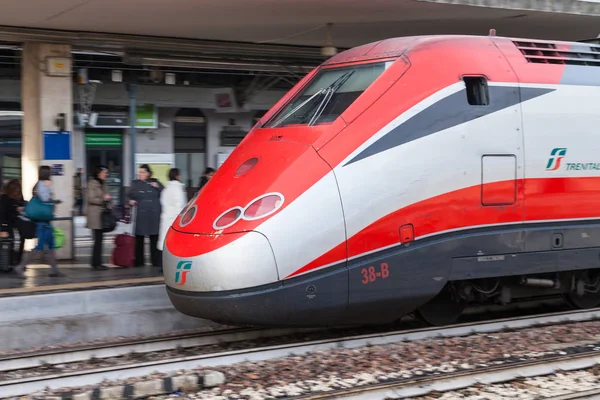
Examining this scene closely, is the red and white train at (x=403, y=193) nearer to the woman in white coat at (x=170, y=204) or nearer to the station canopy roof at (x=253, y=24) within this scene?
the woman in white coat at (x=170, y=204)

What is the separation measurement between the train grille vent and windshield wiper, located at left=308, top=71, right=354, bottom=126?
1.96 m

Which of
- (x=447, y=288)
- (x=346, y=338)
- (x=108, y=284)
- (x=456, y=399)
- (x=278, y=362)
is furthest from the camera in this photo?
(x=108, y=284)

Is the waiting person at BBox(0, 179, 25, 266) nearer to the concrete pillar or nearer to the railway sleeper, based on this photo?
the concrete pillar

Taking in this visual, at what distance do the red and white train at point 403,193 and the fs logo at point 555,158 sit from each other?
0.06 feet

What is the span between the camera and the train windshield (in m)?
7.70

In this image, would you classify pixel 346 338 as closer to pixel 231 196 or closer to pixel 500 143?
pixel 231 196

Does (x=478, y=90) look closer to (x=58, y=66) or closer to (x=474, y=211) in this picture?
(x=474, y=211)

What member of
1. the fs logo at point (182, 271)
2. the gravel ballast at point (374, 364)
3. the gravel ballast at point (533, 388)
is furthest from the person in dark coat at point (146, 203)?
the gravel ballast at point (533, 388)

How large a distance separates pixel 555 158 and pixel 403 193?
2.00 metres

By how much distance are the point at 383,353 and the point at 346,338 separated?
582mm

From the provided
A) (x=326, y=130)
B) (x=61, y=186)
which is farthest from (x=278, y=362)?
(x=61, y=186)

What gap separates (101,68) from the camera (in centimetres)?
1695

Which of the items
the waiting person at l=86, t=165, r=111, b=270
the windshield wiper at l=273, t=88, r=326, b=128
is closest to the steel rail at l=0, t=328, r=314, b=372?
the windshield wiper at l=273, t=88, r=326, b=128

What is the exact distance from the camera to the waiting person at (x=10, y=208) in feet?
36.6
